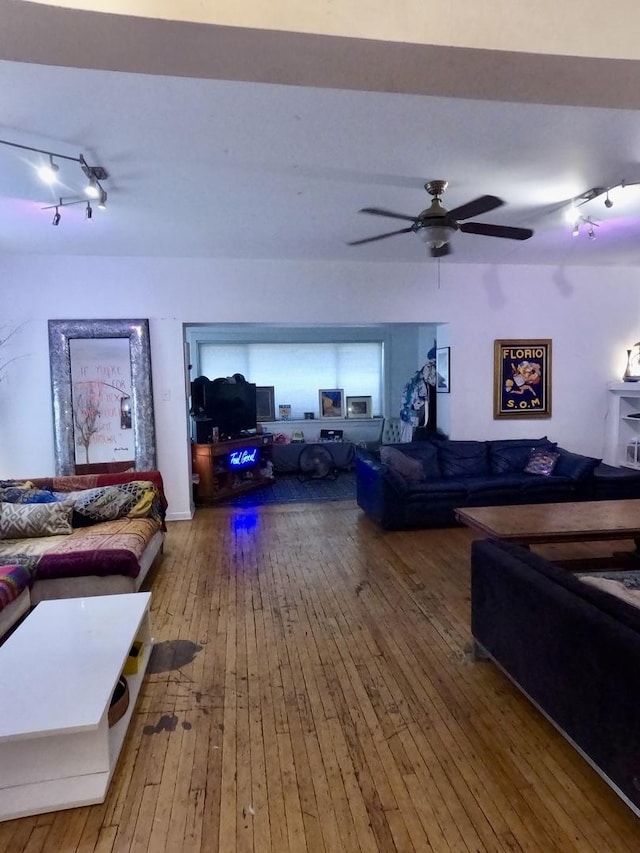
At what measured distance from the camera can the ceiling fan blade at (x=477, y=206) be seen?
2851 mm

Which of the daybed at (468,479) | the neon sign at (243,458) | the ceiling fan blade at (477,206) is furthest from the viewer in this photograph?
the neon sign at (243,458)

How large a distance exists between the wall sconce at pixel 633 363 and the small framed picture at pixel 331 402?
4.10 m

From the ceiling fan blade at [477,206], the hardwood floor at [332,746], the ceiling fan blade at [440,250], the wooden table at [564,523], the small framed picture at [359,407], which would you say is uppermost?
the ceiling fan blade at [477,206]

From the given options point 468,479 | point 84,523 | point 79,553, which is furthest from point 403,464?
point 79,553

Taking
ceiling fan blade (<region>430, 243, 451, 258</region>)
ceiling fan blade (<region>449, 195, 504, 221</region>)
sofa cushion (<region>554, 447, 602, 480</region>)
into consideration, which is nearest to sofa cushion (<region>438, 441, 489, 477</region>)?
sofa cushion (<region>554, 447, 602, 480</region>)

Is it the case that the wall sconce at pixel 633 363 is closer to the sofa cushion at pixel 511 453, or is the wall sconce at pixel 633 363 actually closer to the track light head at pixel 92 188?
the sofa cushion at pixel 511 453

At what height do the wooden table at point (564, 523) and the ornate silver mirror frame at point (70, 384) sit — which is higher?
the ornate silver mirror frame at point (70, 384)

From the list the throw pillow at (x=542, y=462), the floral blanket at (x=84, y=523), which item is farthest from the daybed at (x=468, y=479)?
the floral blanket at (x=84, y=523)

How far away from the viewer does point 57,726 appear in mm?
1596

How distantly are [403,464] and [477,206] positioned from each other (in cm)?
263

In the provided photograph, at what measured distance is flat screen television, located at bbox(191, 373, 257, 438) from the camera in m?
6.45

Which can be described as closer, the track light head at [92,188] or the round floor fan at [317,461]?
the track light head at [92,188]

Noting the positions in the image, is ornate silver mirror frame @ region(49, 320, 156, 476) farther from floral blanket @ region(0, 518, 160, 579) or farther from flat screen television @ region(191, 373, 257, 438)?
floral blanket @ region(0, 518, 160, 579)

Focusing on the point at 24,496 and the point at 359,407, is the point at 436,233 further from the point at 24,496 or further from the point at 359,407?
the point at 359,407
